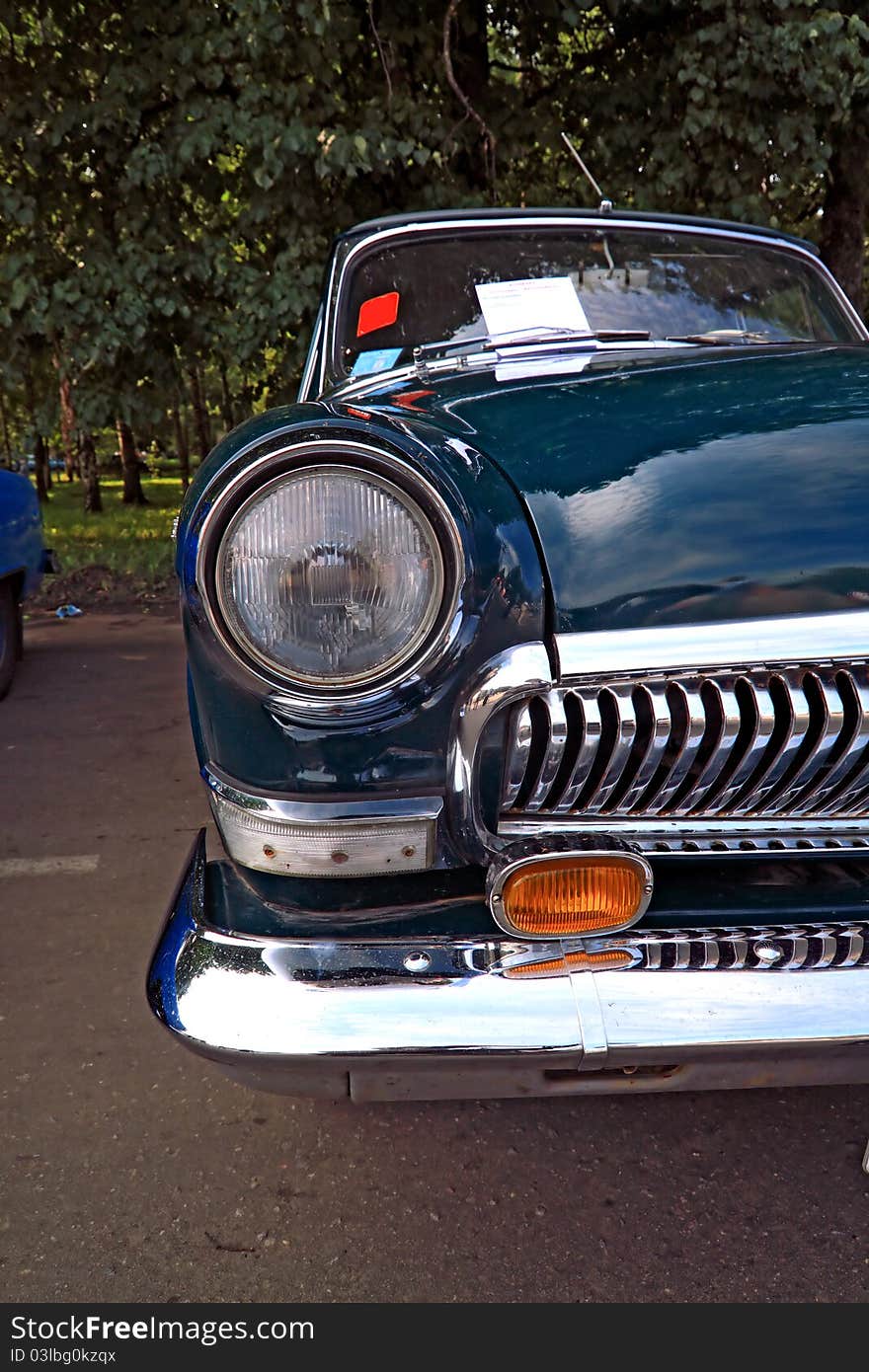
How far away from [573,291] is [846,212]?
6.50 m


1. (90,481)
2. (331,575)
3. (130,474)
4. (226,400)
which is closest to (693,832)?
(331,575)

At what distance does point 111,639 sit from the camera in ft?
20.9

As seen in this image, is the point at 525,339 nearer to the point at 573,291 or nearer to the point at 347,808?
the point at 573,291

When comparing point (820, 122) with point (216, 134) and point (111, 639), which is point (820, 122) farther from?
point (111, 639)

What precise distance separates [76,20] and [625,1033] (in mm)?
8007

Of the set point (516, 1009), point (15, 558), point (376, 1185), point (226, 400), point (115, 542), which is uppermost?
point (516, 1009)

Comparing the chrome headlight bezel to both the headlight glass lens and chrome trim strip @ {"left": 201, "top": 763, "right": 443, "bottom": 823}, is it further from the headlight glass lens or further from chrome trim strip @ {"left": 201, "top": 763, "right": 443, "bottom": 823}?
chrome trim strip @ {"left": 201, "top": 763, "right": 443, "bottom": 823}

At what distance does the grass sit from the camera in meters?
8.10

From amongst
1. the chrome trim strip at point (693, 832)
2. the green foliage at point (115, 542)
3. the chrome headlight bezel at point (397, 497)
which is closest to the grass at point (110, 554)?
the green foliage at point (115, 542)

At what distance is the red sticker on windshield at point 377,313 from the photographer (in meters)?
2.76

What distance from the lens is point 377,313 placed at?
2789 mm

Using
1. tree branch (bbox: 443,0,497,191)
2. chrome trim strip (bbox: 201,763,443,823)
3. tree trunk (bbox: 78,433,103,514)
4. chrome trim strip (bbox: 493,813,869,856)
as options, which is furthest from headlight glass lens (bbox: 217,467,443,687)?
tree trunk (bbox: 78,433,103,514)
